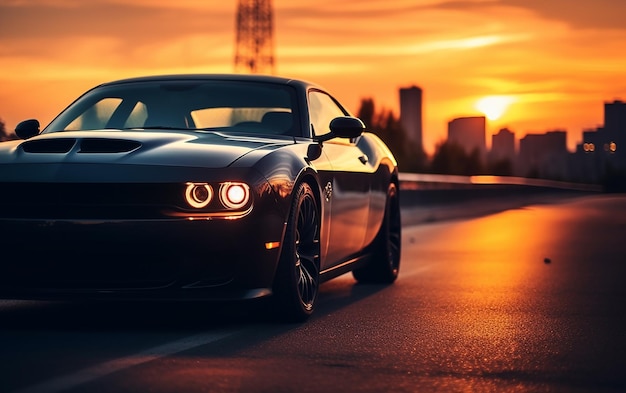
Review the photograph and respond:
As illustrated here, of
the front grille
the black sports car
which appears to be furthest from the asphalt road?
the front grille

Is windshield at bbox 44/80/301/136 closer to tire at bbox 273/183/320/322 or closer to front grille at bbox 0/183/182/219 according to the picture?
tire at bbox 273/183/320/322

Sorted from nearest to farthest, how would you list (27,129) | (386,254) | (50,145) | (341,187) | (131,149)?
(131,149)
(50,145)
(27,129)
(341,187)
(386,254)

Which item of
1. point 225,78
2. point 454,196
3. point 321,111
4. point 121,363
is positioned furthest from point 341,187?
point 454,196

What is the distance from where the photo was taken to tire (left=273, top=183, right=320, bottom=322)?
7090 mm

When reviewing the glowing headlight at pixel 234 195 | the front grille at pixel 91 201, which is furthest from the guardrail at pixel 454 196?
the front grille at pixel 91 201

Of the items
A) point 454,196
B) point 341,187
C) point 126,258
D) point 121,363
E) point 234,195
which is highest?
point 234,195

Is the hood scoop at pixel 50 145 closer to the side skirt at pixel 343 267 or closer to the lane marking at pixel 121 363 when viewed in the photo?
the lane marking at pixel 121 363

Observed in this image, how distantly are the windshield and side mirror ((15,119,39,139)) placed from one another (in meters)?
0.08

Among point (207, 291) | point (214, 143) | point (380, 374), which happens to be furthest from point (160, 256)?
point (380, 374)

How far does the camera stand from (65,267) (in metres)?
A: 6.49

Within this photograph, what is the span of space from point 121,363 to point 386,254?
4.68 metres

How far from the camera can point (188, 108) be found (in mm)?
8320

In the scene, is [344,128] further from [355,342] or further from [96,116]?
[355,342]

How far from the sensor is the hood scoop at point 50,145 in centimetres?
690
